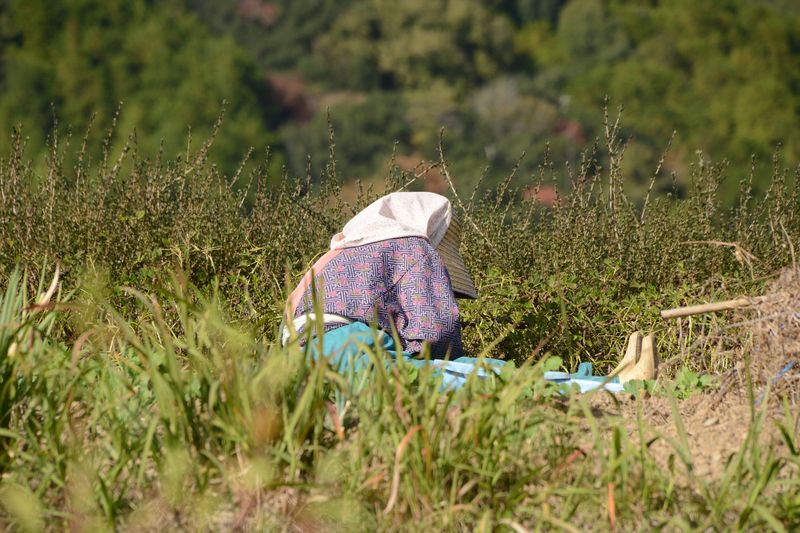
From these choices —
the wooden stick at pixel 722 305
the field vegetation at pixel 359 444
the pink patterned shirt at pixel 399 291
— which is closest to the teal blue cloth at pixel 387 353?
the pink patterned shirt at pixel 399 291

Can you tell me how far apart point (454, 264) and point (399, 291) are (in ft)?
1.34

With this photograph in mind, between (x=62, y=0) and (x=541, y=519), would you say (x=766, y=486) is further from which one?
(x=62, y=0)

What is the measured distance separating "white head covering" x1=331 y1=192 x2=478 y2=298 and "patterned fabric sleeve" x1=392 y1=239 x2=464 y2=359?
0.11m

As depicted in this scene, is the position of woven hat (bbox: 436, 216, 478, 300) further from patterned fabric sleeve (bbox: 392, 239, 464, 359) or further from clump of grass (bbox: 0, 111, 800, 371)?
clump of grass (bbox: 0, 111, 800, 371)

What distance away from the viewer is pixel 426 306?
381 cm

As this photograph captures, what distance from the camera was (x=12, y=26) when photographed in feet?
212

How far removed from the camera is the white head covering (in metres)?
3.94

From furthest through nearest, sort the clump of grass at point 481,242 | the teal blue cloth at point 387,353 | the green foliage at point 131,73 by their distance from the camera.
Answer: the green foliage at point 131,73 → the clump of grass at point 481,242 → the teal blue cloth at point 387,353

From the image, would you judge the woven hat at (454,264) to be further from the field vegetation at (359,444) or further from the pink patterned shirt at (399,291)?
the field vegetation at (359,444)

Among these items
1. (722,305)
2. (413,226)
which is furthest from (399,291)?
(722,305)

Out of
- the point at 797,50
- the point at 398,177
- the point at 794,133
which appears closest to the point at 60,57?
the point at 794,133

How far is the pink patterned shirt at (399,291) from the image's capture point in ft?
12.5

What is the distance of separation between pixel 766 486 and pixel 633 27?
2950 inches

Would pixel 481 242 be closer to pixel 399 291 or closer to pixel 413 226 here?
pixel 413 226
